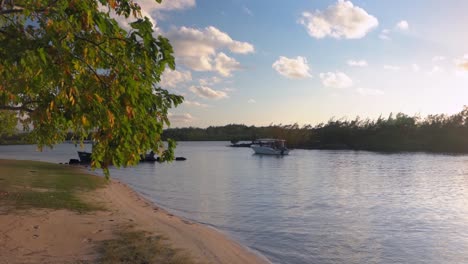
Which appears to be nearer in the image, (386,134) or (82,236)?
(82,236)

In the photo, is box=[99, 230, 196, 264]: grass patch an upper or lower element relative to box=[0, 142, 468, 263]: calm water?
upper

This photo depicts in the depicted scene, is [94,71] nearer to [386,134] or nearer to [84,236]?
[84,236]

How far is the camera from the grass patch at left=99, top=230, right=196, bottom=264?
10102 millimetres

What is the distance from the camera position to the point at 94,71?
20.7ft

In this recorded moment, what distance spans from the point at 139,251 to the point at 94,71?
630 cm

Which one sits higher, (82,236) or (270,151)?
(270,151)

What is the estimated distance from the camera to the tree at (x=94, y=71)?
5406mm

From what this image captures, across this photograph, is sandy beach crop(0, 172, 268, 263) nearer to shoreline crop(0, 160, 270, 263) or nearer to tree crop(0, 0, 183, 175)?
shoreline crop(0, 160, 270, 263)

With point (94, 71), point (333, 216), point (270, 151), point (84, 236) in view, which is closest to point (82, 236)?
point (84, 236)

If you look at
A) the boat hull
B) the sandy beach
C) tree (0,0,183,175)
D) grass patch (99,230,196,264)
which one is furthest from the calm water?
the boat hull

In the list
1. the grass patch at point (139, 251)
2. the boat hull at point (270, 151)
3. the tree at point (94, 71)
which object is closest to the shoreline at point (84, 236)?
the grass patch at point (139, 251)

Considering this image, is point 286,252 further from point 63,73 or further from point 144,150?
point 63,73

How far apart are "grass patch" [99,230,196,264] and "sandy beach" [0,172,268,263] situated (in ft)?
1.02

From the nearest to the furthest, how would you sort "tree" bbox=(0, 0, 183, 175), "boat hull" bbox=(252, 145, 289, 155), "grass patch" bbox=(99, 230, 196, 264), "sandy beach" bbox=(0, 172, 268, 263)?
"tree" bbox=(0, 0, 183, 175), "grass patch" bbox=(99, 230, 196, 264), "sandy beach" bbox=(0, 172, 268, 263), "boat hull" bbox=(252, 145, 289, 155)
